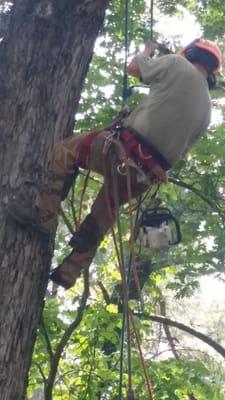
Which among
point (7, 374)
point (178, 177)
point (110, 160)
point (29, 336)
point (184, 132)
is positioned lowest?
point (7, 374)

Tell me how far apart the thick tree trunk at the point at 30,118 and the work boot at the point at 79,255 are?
13.3 inches

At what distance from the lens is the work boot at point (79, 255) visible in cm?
387

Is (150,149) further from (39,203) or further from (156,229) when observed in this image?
(39,203)

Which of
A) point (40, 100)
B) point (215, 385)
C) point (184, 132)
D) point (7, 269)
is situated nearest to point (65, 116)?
point (40, 100)

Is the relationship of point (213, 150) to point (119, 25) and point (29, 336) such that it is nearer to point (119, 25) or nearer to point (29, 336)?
point (119, 25)

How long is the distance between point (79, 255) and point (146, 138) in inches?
33.2

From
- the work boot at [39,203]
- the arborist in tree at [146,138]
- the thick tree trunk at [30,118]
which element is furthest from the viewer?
the arborist in tree at [146,138]

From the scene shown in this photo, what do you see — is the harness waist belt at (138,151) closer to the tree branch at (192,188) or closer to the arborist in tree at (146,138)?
the arborist in tree at (146,138)

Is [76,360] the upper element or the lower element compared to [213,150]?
lower

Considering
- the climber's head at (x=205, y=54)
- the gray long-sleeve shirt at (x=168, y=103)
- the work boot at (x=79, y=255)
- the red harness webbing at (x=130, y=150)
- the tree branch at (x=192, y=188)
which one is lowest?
the work boot at (x=79, y=255)

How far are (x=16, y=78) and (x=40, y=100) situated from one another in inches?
7.8

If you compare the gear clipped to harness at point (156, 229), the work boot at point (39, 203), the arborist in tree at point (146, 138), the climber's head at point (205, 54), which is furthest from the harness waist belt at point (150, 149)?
the climber's head at point (205, 54)

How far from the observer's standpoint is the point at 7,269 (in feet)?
10.8

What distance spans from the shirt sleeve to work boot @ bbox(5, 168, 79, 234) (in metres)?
0.78
